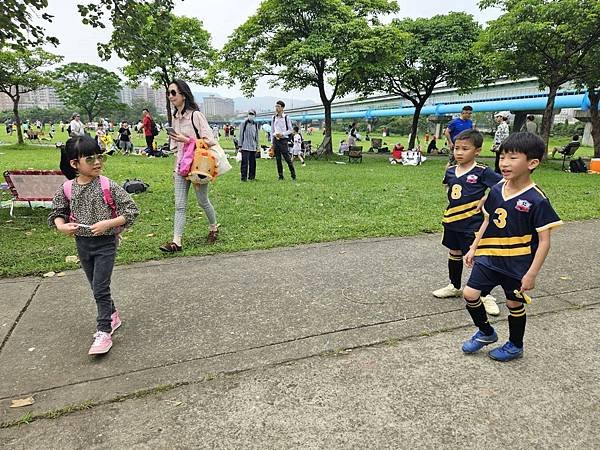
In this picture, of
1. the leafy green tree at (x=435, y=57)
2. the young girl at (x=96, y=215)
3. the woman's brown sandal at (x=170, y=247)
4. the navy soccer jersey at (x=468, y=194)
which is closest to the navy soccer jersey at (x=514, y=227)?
the navy soccer jersey at (x=468, y=194)

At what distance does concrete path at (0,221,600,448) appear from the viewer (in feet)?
7.02

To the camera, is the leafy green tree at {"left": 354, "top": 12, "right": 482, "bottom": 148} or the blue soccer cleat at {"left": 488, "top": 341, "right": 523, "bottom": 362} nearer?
the blue soccer cleat at {"left": 488, "top": 341, "right": 523, "bottom": 362}

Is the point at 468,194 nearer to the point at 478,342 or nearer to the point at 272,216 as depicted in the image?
the point at 478,342

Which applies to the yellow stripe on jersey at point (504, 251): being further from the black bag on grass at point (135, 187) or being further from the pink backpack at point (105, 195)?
the black bag on grass at point (135, 187)

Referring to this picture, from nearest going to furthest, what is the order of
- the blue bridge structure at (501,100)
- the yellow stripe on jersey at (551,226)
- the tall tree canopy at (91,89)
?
the yellow stripe on jersey at (551,226)
the blue bridge structure at (501,100)
the tall tree canopy at (91,89)

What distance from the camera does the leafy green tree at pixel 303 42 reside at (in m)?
16.8

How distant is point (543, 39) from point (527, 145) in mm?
14278

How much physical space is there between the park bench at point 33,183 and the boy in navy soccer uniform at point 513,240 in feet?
18.8

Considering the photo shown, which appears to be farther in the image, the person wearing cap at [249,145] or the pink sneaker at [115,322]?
the person wearing cap at [249,145]

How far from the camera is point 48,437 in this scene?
211cm

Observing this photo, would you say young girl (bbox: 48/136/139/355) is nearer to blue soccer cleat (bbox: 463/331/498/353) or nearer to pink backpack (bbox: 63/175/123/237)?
pink backpack (bbox: 63/175/123/237)

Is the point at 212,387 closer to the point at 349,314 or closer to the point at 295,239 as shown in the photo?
the point at 349,314

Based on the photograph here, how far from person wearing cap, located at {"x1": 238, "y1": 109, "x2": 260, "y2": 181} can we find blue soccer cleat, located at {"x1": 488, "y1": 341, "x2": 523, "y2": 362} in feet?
27.4

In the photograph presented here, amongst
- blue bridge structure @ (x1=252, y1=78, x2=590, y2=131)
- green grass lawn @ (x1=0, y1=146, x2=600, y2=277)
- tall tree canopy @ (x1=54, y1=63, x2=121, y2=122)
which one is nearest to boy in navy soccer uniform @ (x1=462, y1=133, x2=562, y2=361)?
green grass lawn @ (x1=0, y1=146, x2=600, y2=277)
